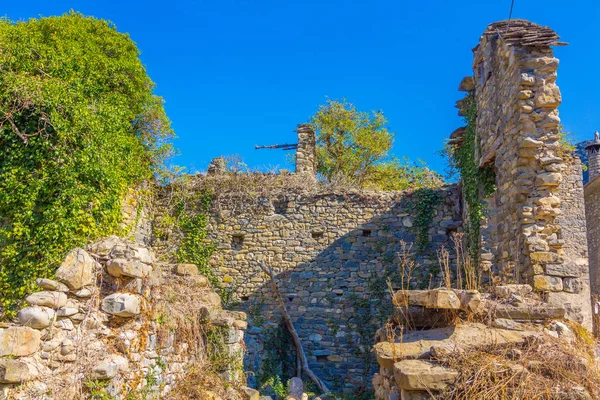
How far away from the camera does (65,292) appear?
4863 mm

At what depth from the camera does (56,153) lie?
8391 millimetres

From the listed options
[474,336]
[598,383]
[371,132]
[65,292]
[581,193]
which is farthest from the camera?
[371,132]

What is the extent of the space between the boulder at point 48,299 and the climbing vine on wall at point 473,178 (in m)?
6.45

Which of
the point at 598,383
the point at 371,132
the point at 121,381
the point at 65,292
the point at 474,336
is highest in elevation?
the point at 371,132

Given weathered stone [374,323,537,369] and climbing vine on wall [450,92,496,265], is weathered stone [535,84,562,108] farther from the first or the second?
weathered stone [374,323,537,369]

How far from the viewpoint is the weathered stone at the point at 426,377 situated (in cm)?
368

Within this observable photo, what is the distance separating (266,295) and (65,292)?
6947 mm

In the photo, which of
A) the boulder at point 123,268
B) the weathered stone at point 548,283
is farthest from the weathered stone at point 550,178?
the boulder at point 123,268

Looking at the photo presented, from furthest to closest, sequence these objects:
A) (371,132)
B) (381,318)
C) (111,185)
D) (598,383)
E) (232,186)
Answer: (371,132)
(232,186)
(381,318)
(111,185)
(598,383)

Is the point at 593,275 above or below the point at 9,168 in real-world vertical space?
below

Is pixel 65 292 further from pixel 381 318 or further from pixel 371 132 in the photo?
pixel 371 132

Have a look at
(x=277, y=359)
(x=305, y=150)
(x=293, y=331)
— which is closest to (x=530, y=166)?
(x=293, y=331)

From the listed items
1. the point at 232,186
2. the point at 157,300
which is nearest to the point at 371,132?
the point at 232,186

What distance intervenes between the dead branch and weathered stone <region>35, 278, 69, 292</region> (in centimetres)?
682
